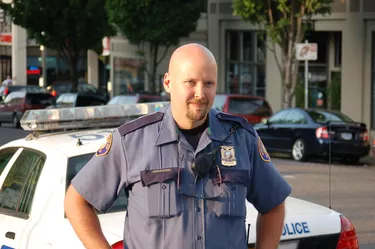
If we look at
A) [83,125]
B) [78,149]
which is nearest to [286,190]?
[78,149]

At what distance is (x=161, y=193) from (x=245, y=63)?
30990 millimetres

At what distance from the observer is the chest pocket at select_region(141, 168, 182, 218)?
10.7 feet

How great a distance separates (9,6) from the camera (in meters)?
43.1

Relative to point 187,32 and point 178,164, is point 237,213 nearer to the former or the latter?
point 178,164

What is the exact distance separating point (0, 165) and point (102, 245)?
10.6 feet

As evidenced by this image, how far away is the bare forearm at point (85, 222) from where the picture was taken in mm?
3424

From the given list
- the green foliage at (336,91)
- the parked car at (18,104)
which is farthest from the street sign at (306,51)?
the parked car at (18,104)

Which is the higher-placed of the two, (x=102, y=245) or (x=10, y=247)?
(x=102, y=245)

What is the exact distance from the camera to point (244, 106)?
24000mm

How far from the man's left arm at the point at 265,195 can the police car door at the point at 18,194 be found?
7.53ft

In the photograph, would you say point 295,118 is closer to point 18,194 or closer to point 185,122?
point 18,194

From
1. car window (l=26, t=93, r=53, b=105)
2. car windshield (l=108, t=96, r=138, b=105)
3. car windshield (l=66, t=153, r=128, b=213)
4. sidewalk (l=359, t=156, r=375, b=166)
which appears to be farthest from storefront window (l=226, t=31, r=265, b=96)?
car windshield (l=66, t=153, r=128, b=213)

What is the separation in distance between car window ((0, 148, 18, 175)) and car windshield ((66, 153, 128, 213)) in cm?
77

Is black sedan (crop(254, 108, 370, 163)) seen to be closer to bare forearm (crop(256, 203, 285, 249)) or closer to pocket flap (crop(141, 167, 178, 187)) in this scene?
bare forearm (crop(256, 203, 285, 249))
